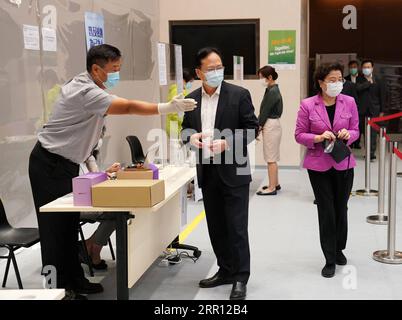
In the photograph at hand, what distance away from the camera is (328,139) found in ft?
14.1

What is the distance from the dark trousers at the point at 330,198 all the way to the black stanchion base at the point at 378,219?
1.68 m

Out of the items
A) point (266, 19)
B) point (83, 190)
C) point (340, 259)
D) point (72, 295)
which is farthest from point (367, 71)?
point (83, 190)

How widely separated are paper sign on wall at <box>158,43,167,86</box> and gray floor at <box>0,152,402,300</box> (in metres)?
1.54

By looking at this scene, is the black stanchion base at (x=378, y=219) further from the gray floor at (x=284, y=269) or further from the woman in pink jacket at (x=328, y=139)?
the woman in pink jacket at (x=328, y=139)

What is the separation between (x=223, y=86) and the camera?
4.00 m

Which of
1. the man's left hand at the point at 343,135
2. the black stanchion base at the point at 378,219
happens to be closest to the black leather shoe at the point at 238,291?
the man's left hand at the point at 343,135

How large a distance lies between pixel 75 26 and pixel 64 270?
135 inches

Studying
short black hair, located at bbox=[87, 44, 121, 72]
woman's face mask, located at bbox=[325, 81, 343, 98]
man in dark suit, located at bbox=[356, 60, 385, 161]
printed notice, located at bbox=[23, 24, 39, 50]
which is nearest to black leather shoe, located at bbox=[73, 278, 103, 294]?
short black hair, located at bbox=[87, 44, 121, 72]

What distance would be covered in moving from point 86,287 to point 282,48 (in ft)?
20.8

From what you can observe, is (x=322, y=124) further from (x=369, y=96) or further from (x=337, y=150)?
(x=369, y=96)

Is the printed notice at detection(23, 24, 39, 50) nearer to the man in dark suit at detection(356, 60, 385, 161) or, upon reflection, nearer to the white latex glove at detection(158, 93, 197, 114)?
the white latex glove at detection(158, 93, 197, 114)

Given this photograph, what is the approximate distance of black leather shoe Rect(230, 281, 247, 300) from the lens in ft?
A: 13.2

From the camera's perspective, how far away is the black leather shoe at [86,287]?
4090mm
